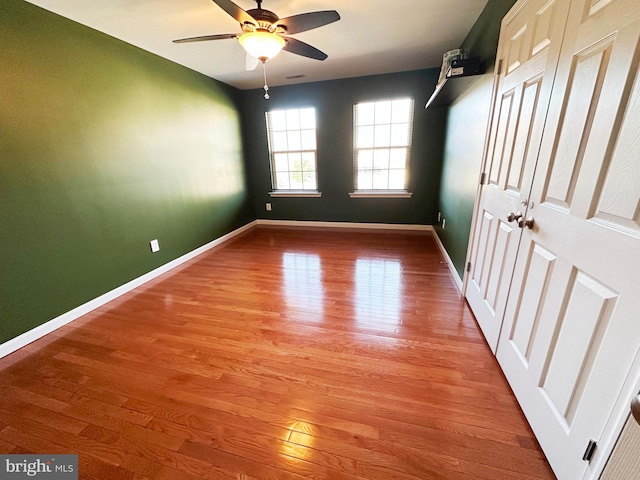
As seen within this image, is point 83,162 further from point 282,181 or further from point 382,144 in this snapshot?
point 382,144

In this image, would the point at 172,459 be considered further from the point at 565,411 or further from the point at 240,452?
the point at 565,411

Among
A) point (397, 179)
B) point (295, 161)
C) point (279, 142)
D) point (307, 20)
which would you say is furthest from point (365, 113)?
point (307, 20)

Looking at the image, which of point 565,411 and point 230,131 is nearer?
point 565,411

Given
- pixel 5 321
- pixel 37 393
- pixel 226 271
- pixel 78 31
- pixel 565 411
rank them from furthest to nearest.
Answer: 1. pixel 226 271
2. pixel 78 31
3. pixel 5 321
4. pixel 37 393
5. pixel 565 411

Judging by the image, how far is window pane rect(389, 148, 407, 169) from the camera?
413cm

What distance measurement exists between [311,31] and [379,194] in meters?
2.51

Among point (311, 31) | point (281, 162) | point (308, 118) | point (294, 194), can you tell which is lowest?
point (294, 194)

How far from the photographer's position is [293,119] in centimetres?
443

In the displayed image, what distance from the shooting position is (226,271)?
3090 millimetres

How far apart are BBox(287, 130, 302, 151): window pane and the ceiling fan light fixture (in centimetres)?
266

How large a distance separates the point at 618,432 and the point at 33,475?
2197 mm

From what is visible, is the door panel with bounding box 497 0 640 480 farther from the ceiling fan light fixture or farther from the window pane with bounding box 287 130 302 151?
the window pane with bounding box 287 130 302 151

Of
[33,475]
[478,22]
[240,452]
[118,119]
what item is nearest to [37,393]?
[33,475]

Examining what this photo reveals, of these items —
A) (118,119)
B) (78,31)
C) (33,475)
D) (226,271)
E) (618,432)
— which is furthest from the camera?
(226,271)
